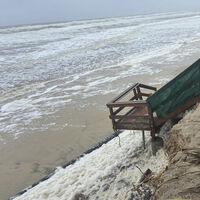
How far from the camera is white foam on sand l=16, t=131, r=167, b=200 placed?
18.2 feet

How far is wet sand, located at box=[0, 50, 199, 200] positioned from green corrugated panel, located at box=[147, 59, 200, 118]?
381 centimetres

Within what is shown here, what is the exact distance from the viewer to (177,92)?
570cm

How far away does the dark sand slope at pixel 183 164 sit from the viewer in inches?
149

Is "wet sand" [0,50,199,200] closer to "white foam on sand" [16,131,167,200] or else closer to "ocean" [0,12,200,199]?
"ocean" [0,12,200,199]

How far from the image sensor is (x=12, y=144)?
9.99 meters

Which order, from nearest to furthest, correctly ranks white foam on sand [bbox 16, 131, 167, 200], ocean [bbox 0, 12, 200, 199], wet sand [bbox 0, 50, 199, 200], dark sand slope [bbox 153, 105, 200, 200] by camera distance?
dark sand slope [bbox 153, 105, 200, 200] → white foam on sand [bbox 16, 131, 167, 200] → wet sand [bbox 0, 50, 199, 200] → ocean [bbox 0, 12, 200, 199]

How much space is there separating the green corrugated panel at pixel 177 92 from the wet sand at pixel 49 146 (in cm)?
381

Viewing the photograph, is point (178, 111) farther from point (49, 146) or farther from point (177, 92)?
point (49, 146)

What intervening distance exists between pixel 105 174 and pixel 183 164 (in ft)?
7.17

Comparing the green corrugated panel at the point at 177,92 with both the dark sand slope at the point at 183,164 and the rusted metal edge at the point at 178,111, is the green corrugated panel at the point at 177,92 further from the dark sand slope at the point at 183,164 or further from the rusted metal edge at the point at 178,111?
the dark sand slope at the point at 183,164

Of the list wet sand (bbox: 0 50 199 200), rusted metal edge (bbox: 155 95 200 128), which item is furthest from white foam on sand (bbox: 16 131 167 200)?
wet sand (bbox: 0 50 199 200)

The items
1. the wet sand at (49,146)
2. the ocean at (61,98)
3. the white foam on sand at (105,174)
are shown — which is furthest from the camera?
the ocean at (61,98)

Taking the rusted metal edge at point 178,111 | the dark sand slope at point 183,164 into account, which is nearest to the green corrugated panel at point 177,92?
the rusted metal edge at point 178,111

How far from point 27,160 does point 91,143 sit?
6.73 ft
